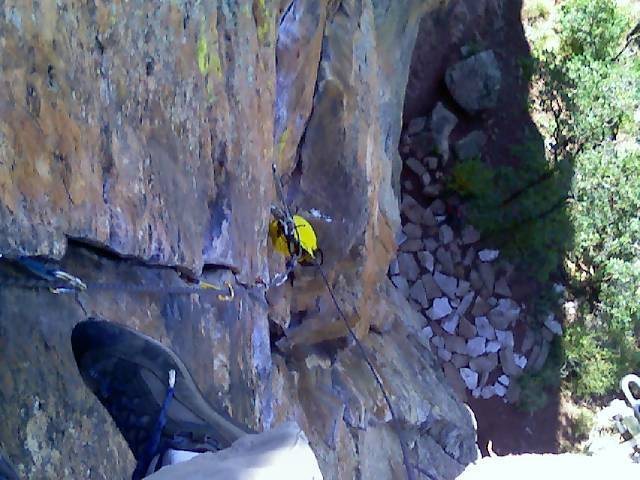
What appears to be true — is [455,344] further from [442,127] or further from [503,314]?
[442,127]

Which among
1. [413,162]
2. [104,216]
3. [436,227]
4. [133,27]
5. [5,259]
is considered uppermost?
[413,162]

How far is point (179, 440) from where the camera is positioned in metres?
2.06

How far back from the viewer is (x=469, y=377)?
720 centimetres

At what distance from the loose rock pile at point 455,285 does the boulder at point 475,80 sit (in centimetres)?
27

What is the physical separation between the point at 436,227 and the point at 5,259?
6.27 metres

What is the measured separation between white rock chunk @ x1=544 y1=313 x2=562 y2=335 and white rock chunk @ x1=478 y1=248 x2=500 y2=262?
836 mm

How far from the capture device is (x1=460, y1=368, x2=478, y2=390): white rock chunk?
7.21 metres

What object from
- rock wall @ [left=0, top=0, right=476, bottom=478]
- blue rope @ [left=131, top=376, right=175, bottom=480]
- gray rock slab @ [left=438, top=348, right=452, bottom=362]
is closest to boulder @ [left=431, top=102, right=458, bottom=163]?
gray rock slab @ [left=438, top=348, right=452, bottom=362]

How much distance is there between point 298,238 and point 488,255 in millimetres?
4472

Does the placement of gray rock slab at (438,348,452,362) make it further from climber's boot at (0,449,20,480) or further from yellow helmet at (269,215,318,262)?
climber's boot at (0,449,20,480)

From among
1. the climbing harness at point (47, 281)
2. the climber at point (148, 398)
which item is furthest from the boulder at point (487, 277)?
the climbing harness at point (47, 281)

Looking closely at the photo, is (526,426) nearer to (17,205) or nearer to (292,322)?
(292,322)

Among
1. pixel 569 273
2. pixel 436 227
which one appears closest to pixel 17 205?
pixel 436 227

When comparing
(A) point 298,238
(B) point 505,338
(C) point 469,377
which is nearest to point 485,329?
(B) point 505,338
